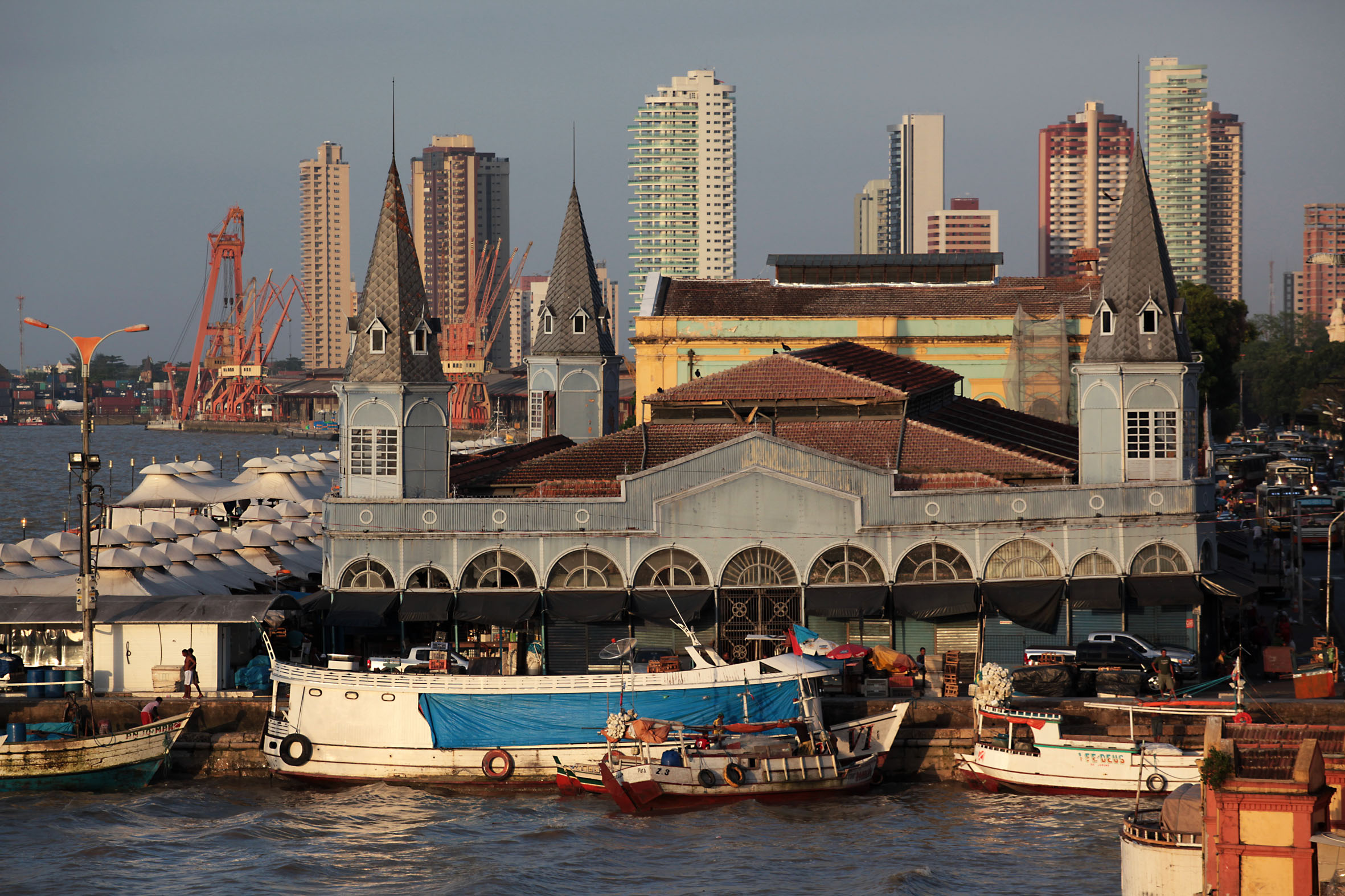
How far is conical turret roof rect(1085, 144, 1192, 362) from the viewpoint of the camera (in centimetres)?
4981

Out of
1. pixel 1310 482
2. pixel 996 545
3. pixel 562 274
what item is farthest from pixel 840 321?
pixel 996 545

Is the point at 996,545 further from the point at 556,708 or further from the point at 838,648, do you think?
the point at 556,708

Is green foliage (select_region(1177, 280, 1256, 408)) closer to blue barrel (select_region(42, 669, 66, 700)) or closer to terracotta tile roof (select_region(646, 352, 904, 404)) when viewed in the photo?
terracotta tile roof (select_region(646, 352, 904, 404))

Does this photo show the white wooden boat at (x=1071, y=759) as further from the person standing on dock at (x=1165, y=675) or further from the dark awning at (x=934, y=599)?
the dark awning at (x=934, y=599)

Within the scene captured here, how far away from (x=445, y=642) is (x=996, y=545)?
50.9ft

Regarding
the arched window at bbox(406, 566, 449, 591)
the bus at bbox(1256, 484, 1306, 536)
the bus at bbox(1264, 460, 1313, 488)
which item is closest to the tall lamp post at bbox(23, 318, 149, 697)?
the arched window at bbox(406, 566, 449, 591)

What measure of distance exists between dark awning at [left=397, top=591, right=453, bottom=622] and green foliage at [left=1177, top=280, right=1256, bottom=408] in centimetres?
6907

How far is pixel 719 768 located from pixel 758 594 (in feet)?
27.7

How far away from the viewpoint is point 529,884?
3506cm

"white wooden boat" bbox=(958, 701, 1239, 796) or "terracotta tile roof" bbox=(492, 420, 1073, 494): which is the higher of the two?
"terracotta tile roof" bbox=(492, 420, 1073, 494)

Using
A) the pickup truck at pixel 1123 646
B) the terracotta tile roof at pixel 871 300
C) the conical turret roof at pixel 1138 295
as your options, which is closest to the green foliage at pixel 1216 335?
the terracotta tile roof at pixel 871 300

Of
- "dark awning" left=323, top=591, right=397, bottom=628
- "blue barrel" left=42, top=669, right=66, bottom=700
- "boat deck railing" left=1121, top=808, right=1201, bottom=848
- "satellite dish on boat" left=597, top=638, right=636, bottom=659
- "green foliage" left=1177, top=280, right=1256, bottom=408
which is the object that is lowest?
"boat deck railing" left=1121, top=808, right=1201, bottom=848

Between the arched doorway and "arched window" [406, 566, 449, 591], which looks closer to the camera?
the arched doorway

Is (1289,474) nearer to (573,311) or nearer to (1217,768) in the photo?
(573,311)
